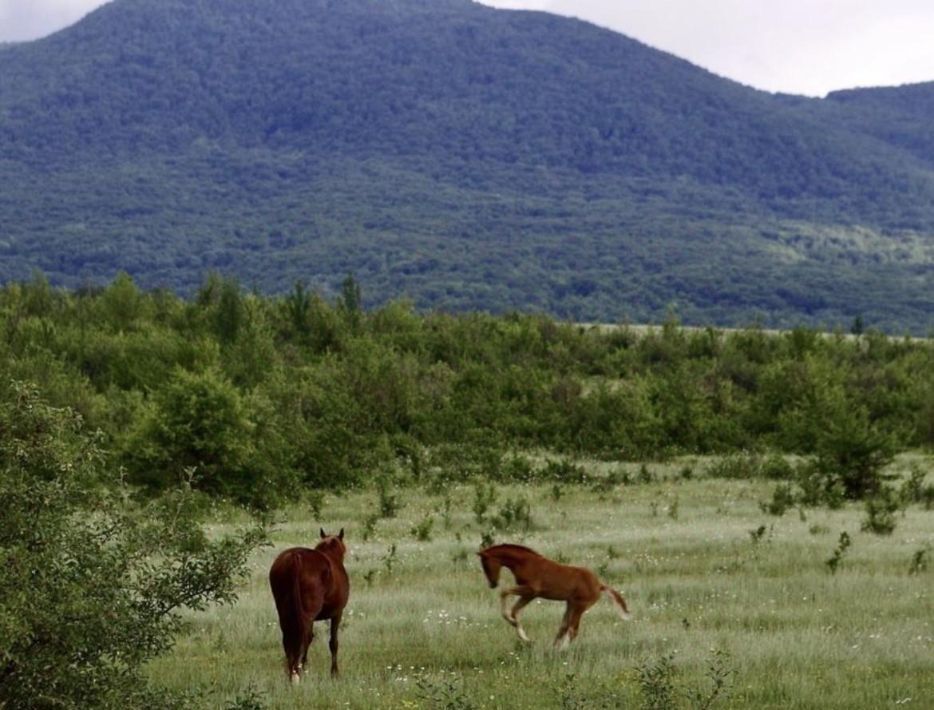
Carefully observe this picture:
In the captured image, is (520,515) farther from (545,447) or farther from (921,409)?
(921,409)

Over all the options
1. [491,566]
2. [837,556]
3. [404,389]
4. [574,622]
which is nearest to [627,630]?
[574,622]

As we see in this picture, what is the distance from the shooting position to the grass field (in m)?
9.60

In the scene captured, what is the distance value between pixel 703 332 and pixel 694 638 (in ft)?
173

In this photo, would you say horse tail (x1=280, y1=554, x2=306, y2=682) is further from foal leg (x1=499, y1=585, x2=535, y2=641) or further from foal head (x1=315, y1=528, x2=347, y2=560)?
foal leg (x1=499, y1=585, x2=535, y2=641)

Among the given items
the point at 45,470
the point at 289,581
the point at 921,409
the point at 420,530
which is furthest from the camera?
the point at 921,409

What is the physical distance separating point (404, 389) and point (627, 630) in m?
26.5

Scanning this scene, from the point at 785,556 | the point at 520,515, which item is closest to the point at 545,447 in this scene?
the point at 520,515

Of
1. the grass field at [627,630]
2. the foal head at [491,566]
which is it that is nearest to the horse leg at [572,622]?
the grass field at [627,630]

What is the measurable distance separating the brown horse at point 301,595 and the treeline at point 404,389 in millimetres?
14538

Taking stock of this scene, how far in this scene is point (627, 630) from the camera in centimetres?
1197

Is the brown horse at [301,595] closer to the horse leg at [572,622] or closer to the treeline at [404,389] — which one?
the horse leg at [572,622]

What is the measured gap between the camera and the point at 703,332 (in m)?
63.2

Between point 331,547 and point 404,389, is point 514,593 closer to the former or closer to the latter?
point 331,547

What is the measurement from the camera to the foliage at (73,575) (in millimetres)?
6684
